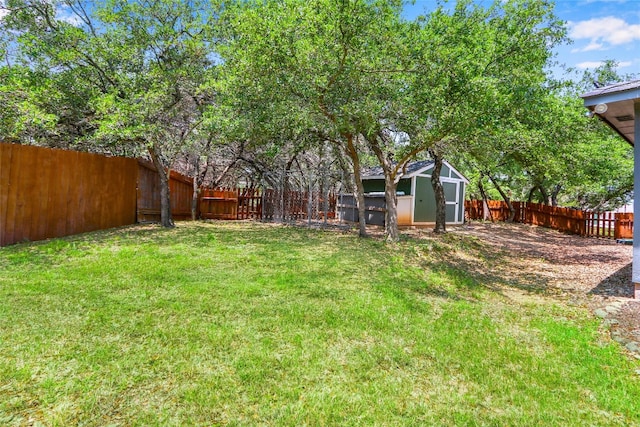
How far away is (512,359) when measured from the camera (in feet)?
8.90

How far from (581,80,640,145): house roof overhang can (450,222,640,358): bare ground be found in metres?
2.34

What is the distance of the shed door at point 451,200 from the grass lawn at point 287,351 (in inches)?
386

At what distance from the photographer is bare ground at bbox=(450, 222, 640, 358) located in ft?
12.3

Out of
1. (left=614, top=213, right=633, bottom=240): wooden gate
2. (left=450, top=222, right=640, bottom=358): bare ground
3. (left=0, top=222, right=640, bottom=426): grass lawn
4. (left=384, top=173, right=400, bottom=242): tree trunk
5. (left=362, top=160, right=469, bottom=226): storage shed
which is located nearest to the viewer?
(left=0, top=222, right=640, bottom=426): grass lawn

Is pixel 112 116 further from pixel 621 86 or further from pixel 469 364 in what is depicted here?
pixel 621 86

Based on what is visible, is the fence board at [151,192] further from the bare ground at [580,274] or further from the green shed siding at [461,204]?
the green shed siding at [461,204]

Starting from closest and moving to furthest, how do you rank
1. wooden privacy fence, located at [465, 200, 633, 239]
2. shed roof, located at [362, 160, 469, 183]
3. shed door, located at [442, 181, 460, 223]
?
wooden privacy fence, located at [465, 200, 633, 239] < shed roof, located at [362, 160, 469, 183] < shed door, located at [442, 181, 460, 223]

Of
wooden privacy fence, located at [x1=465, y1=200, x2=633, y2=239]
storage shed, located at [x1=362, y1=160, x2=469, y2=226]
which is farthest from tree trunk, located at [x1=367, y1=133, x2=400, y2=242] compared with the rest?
wooden privacy fence, located at [x1=465, y1=200, x2=633, y2=239]

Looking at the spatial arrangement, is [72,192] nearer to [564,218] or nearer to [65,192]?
[65,192]

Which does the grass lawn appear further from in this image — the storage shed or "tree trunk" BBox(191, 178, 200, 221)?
the storage shed

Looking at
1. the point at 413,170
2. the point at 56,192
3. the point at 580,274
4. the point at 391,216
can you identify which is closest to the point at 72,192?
the point at 56,192

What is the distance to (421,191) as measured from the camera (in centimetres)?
1321

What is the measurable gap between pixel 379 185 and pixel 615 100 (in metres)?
9.75

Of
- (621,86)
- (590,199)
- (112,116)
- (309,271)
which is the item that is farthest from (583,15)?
(590,199)
